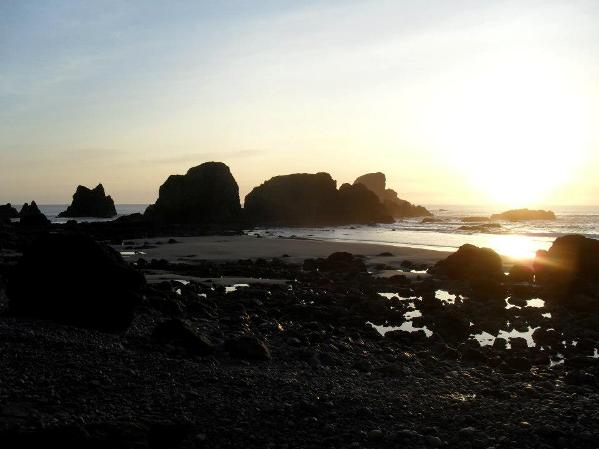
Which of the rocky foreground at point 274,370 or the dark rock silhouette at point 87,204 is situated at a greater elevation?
the dark rock silhouette at point 87,204

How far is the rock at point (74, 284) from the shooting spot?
12.9m

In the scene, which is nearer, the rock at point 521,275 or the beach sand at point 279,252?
the rock at point 521,275

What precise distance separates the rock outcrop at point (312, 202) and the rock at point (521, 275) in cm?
8376

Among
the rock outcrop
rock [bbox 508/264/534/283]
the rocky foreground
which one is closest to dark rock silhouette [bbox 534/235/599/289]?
rock [bbox 508/264/534/283]

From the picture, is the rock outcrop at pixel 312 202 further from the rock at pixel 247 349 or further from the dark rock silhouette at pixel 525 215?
the rock at pixel 247 349

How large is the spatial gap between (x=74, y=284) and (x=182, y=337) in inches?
131

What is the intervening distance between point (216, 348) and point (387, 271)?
67.2 feet

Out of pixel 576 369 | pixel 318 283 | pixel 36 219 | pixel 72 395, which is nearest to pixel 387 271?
pixel 318 283

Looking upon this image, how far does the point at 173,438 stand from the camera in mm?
7652

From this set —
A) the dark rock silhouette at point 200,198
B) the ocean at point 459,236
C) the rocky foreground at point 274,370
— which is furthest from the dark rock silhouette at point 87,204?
the rocky foreground at point 274,370

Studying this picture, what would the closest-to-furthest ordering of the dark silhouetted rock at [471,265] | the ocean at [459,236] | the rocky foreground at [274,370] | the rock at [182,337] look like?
the rocky foreground at [274,370] → the rock at [182,337] → the dark silhouetted rock at [471,265] → the ocean at [459,236]

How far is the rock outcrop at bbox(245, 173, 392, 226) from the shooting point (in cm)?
11488

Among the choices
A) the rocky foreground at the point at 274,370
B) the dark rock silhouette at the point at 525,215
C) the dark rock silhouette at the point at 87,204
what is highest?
the dark rock silhouette at the point at 87,204

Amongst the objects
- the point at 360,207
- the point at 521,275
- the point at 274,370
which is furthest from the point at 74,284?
the point at 360,207
